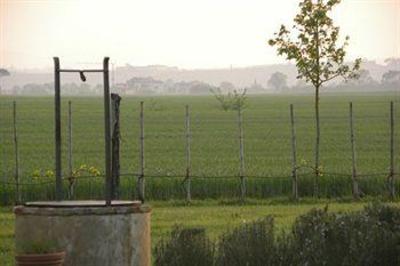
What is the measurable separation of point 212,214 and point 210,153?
19.3 m

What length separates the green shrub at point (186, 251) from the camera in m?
13.1

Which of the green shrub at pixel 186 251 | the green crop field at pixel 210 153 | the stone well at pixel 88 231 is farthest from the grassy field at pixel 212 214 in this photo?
the stone well at pixel 88 231

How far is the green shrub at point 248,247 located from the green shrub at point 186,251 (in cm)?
22

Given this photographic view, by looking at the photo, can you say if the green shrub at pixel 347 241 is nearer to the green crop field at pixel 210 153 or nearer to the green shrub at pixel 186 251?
the green shrub at pixel 186 251

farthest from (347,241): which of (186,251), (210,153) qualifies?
(210,153)

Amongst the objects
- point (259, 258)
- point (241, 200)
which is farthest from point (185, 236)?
point (241, 200)

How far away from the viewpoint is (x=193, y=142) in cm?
4862

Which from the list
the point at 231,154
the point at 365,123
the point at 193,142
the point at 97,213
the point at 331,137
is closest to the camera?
the point at 97,213

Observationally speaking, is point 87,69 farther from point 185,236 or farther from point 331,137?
point 331,137

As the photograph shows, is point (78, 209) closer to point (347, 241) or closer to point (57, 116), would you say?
point (57, 116)

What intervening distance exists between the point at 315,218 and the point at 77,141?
36.9 meters

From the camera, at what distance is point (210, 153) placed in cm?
4222

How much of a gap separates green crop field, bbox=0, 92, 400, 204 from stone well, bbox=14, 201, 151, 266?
14.8 meters

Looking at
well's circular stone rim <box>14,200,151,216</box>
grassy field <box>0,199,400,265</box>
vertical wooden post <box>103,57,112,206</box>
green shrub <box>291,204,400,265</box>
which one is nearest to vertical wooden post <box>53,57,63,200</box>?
vertical wooden post <box>103,57,112,206</box>
